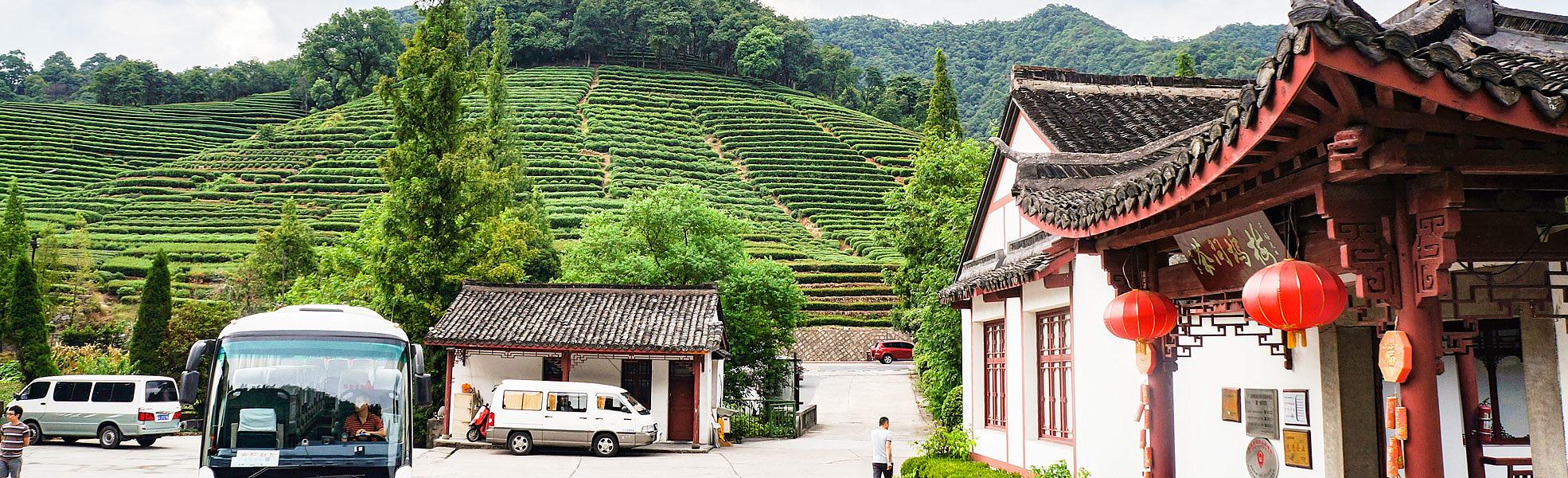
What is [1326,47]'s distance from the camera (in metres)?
3.33

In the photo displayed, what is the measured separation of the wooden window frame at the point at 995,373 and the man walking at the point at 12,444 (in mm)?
11172

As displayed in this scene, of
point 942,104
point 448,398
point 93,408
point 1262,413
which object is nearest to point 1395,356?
point 1262,413

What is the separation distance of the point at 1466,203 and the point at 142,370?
31.3 meters

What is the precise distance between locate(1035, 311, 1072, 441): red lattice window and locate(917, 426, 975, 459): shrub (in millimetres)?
2369

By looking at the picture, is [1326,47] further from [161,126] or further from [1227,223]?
[161,126]

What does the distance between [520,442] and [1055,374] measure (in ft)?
42.3

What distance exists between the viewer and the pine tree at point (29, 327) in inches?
1075

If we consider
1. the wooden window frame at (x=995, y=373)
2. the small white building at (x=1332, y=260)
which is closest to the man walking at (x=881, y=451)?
the wooden window frame at (x=995, y=373)

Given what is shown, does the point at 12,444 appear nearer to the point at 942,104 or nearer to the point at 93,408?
the point at 93,408

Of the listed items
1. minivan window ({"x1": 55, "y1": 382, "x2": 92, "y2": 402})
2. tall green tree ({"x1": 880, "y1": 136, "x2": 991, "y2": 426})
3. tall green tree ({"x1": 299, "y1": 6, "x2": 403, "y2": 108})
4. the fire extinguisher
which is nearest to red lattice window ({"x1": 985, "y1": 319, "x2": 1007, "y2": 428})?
the fire extinguisher

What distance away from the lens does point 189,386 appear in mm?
9531

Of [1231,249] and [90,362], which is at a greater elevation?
[1231,249]

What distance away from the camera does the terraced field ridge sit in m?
52.9

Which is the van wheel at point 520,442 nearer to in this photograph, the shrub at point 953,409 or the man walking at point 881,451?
the shrub at point 953,409
